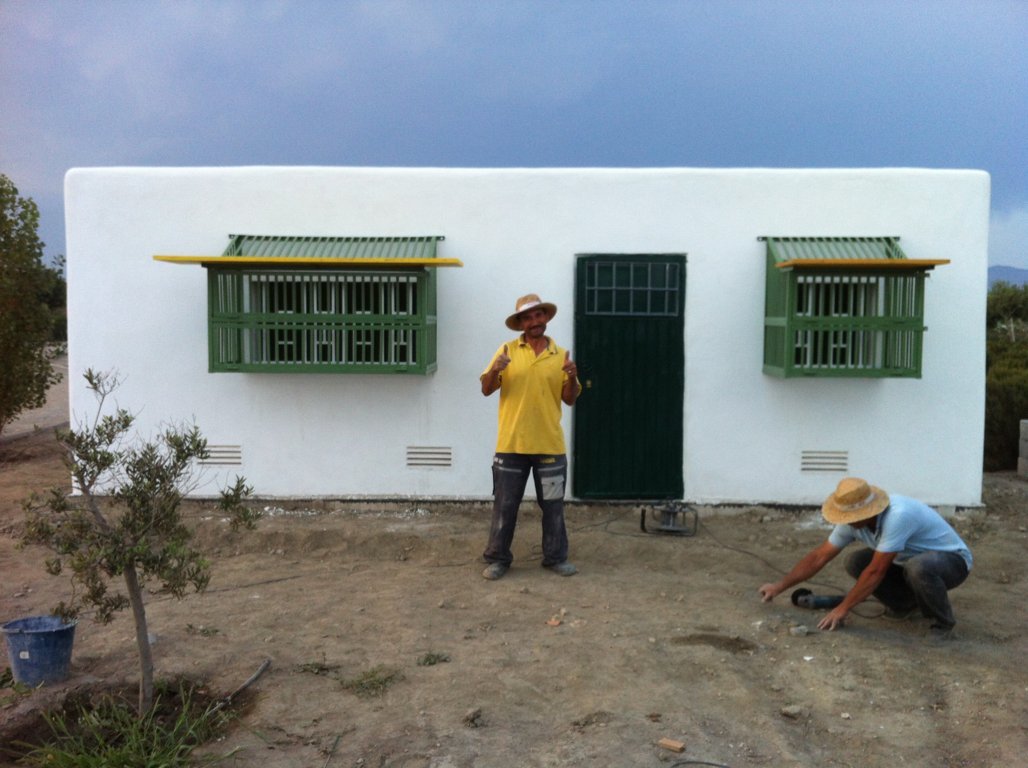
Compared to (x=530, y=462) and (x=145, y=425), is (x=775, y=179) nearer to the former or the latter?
(x=530, y=462)

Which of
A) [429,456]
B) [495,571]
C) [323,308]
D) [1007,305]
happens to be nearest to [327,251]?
[323,308]

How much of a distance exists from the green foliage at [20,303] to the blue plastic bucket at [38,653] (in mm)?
6515

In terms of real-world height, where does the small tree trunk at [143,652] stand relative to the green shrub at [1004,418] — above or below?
below

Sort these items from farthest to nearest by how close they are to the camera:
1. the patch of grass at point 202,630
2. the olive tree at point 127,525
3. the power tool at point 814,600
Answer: the power tool at point 814,600 → the patch of grass at point 202,630 → the olive tree at point 127,525

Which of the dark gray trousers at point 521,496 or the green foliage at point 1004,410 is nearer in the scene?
the dark gray trousers at point 521,496

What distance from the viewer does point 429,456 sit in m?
8.16

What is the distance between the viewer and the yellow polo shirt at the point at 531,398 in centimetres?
630

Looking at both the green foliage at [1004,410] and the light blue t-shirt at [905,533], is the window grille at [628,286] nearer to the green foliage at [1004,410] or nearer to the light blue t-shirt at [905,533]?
the light blue t-shirt at [905,533]

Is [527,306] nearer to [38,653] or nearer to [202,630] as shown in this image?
[202,630]

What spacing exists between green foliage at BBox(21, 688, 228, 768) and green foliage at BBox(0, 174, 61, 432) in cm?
697

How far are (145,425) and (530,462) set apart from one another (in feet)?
12.1

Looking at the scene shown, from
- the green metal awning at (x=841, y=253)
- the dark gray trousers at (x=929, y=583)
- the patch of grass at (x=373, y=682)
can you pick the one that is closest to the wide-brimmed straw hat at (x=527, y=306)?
the green metal awning at (x=841, y=253)

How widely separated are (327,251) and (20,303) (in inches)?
178

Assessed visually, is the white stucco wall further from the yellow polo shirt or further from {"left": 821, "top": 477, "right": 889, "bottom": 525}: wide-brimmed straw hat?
{"left": 821, "top": 477, "right": 889, "bottom": 525}: wide-brimmed straw hat
